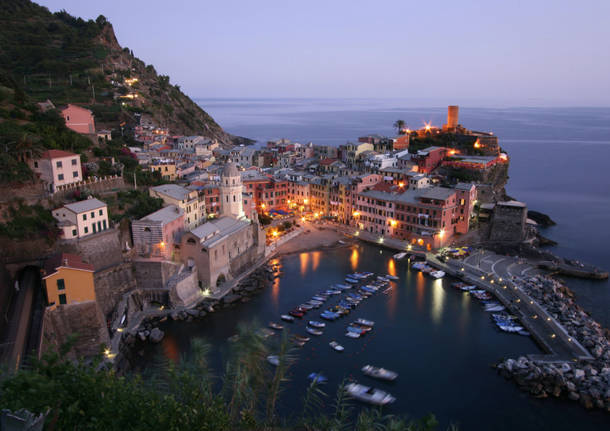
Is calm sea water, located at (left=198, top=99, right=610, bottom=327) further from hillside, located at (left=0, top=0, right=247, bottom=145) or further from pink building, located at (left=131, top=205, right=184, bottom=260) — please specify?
hillside, located at (left=0, top=0, right=247, bottom=145)

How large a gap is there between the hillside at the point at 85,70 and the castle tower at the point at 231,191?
836 inches

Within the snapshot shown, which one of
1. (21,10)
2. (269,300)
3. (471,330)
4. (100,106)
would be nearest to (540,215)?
(471,330)

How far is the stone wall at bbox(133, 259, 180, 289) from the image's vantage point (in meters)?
20.6

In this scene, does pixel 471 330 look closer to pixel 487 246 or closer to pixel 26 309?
pixel 487 246

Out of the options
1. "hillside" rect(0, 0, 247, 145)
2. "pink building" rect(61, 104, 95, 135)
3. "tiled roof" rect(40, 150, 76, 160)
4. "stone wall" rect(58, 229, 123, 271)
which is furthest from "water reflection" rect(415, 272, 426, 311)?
"hillside" rect(0, 0, 247, 145)

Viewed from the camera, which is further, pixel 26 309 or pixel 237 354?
pixel 26 309

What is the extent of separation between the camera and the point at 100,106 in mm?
43219

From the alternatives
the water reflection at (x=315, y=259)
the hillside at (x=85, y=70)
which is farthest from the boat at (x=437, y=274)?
the hillside at (x=85, y=70)

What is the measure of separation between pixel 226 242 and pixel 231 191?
4214 millimetres

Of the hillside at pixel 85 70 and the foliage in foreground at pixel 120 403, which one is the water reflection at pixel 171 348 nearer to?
the foliage in foreground at pixel 120 403

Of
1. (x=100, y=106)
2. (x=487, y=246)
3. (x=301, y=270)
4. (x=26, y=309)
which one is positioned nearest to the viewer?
(x=26, y=309)

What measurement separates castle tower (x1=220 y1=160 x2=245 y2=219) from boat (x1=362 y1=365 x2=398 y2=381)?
13.4 metres

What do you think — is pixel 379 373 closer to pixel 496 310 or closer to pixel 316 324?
pixel 316 324

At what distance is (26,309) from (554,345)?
2021cm
